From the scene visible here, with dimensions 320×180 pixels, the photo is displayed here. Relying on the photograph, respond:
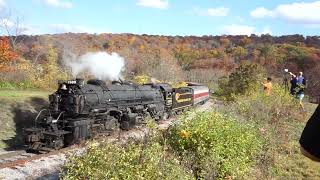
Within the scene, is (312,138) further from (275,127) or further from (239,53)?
(239,53)

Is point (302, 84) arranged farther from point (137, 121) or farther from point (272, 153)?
point (272, 153)

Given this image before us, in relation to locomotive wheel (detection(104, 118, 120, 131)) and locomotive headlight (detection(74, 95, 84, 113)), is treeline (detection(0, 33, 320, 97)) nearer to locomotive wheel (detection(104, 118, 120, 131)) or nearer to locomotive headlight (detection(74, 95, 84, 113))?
locomotive wheel (detection(104, 118, 120, 131))

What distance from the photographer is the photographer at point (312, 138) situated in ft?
6.03

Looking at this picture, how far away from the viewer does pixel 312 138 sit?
1.88 m

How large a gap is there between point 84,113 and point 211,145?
864 cm

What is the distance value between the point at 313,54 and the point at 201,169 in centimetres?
6463

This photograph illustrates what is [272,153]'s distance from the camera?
12227 millimetres

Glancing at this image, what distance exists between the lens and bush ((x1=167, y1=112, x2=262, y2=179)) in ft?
28.5

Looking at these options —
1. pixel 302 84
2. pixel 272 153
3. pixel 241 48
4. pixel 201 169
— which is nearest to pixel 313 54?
pixel 241 48

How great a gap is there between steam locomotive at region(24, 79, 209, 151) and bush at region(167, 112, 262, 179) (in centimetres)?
681

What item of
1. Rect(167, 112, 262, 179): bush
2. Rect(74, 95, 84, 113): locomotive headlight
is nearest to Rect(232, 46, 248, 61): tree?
Rect(74, 95, 84, 113): locomotive headlight

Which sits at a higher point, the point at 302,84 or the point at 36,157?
the point at 302,84

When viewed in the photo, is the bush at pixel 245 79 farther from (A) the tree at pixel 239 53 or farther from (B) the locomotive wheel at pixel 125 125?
(A) the tree at pixel 239 53

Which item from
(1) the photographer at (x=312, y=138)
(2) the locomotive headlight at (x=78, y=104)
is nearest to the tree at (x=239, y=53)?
(2) the locomotive headlight at (x=78, y=104)
